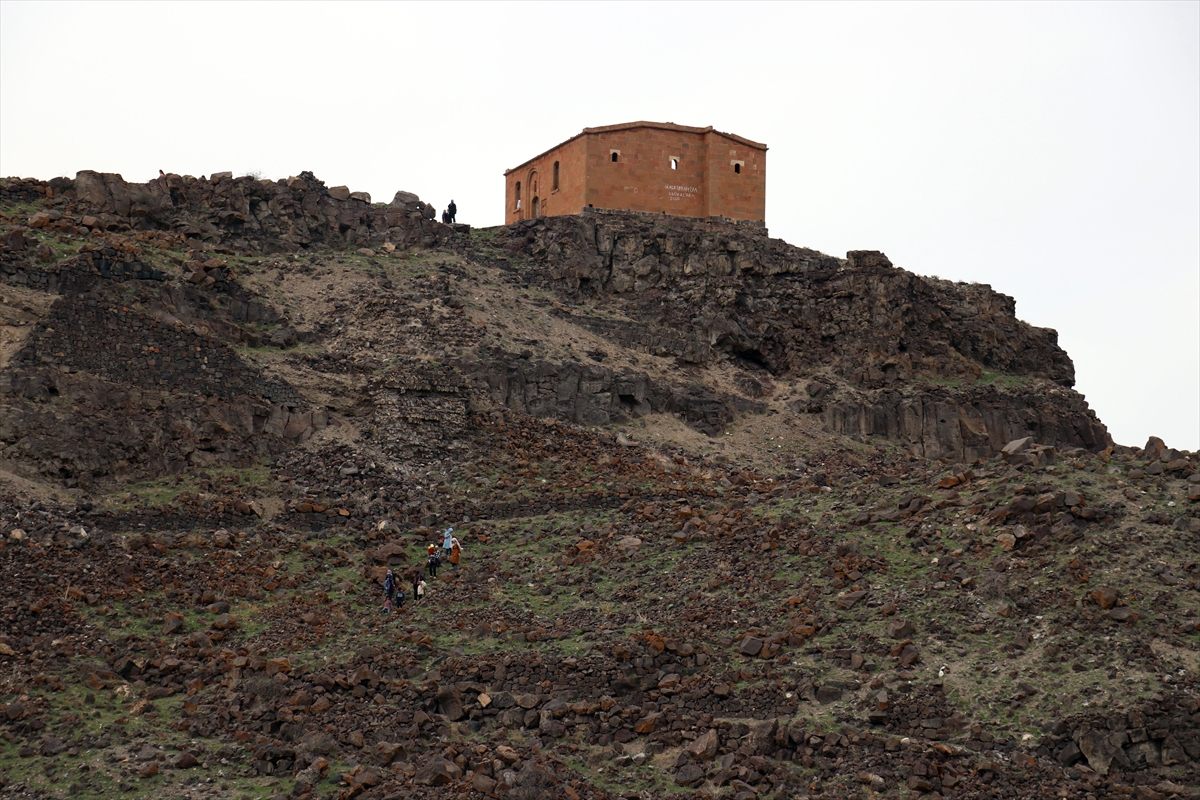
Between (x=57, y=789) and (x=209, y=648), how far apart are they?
3.92 m

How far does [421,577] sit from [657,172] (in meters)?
18.6

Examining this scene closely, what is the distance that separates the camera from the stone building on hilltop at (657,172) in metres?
34.7

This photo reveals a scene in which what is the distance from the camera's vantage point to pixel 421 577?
20.2 m

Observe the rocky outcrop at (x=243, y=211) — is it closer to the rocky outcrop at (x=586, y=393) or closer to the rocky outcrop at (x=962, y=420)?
the rocky outcrop at (x=586, y=393)

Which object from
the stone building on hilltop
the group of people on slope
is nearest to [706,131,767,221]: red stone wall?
the stone building on hilltop

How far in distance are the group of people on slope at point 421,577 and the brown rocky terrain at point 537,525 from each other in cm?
25

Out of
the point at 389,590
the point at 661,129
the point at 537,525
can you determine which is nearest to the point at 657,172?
the point at 661,129

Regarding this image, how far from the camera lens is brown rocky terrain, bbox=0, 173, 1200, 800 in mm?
14125

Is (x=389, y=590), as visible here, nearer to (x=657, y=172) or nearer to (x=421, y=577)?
(x=421, y=577)

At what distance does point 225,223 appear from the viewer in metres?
31.0

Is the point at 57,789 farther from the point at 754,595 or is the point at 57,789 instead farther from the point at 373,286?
the point at 373,286

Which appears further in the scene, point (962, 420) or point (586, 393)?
point (962, 420)

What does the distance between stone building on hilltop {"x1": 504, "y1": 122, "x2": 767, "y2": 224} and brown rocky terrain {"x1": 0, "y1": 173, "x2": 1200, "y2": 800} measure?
900 millimetres

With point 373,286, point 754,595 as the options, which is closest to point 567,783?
point 754,595
